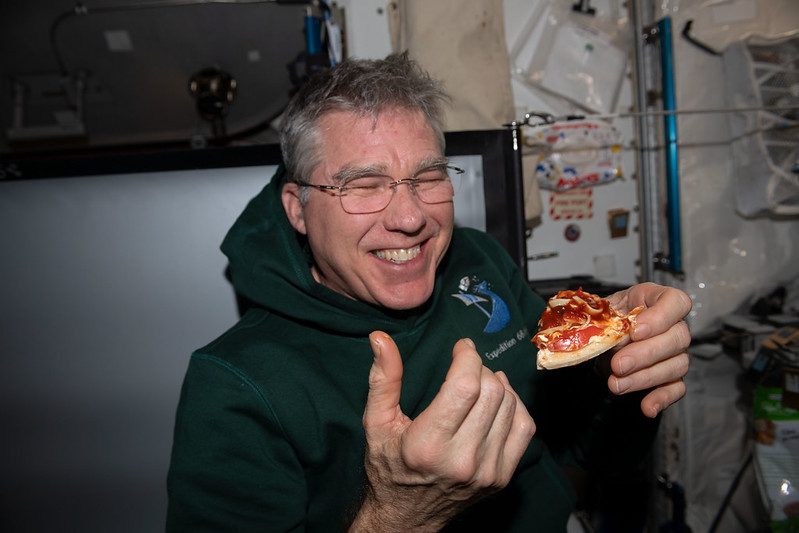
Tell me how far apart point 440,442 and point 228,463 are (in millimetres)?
599

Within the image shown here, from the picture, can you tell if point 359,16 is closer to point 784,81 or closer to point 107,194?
point 107,194

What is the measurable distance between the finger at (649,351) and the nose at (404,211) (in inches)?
22.8

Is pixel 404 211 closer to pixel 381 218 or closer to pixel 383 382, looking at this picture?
pixel 381 218

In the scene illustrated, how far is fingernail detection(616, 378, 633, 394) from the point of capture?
0.96 metres

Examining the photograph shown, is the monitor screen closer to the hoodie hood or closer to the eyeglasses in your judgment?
the hoodie hood

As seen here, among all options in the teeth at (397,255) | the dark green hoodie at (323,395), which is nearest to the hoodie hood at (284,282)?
the dark green hoodie at (323,395)

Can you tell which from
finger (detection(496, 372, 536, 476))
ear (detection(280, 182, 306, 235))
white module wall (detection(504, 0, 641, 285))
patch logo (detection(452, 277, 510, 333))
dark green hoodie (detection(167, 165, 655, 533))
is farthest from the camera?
white module wall (detection(504, 0, 641, 285))

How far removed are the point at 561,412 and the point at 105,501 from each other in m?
1.99

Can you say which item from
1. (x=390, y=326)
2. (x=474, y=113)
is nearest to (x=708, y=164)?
(x=474, y=113)

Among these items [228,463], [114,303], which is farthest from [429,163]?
[114,303]

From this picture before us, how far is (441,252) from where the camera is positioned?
1315 mm

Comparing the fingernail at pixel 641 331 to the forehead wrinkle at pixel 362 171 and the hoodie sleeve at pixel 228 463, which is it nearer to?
the forehead wrinkle at pixel 362 171

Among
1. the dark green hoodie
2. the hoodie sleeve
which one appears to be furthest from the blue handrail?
the hoodie sleeve

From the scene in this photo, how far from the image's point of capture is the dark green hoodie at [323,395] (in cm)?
105
